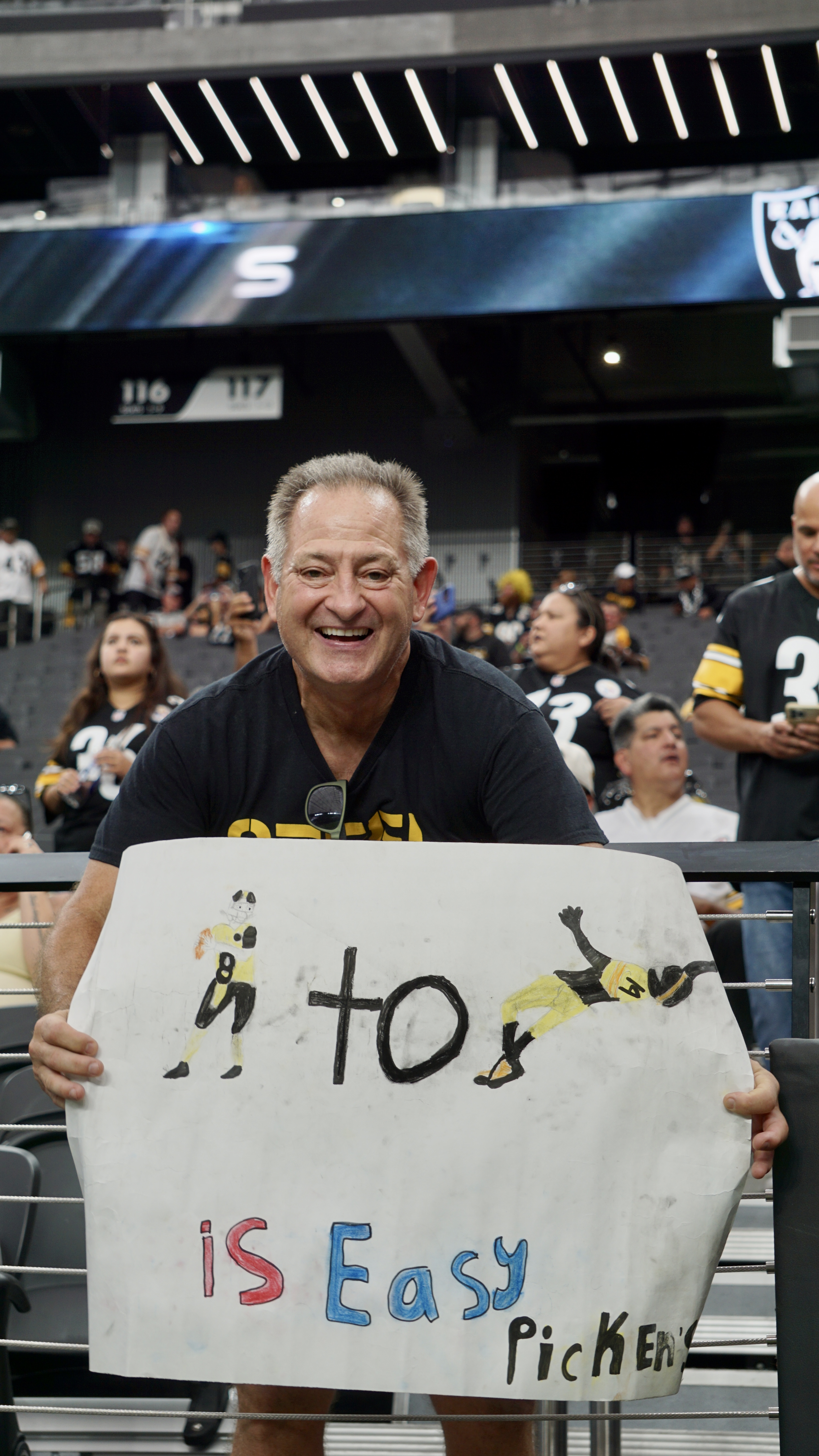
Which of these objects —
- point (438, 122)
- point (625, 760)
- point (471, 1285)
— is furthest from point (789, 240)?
point (471, 1285)

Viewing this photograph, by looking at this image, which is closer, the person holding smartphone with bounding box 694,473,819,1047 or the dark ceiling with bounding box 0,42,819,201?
the person holding smartphone with bounding box 694,473,819,1047

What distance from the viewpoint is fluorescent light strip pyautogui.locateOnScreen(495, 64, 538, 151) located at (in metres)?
19.4

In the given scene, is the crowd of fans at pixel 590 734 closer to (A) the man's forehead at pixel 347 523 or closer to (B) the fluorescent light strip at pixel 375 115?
(A) the man's forehead at pixel 347 523

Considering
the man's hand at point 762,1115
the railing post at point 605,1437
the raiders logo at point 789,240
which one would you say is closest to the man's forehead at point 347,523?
the man's hand at point 762,1115

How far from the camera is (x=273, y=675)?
2109mm

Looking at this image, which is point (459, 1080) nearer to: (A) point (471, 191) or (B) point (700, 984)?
(B) point (700, 984)

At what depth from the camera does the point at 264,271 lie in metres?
18.5

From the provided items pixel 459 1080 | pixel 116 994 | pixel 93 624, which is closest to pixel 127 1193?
pixel 116 994

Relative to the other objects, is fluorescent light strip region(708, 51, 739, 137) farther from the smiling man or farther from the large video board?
the smiling man

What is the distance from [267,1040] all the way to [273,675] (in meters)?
0.61

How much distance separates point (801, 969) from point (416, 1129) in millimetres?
596

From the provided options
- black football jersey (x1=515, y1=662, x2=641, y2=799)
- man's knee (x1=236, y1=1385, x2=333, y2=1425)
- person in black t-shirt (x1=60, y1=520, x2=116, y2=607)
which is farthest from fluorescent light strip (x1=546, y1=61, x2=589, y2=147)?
man's knee (x1=236, y1=1385, x2=333, y2=1425)

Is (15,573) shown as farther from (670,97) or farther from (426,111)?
(670,97)

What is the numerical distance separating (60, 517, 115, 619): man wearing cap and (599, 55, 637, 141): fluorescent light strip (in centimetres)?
889
